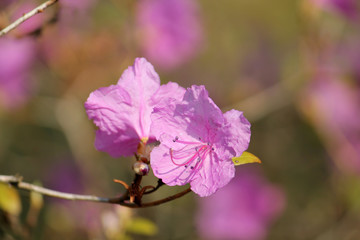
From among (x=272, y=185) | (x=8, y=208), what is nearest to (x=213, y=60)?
(x=272, y=185)

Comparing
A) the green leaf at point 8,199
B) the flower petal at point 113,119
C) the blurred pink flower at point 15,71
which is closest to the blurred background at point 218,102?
the blurred pink flower at point 15,71

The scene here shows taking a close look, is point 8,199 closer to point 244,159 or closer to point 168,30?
point 244,159

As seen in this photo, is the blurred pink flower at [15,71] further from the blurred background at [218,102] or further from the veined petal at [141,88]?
the veined petal at [141,88]

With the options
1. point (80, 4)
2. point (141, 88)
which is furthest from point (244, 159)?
point (80, 4)

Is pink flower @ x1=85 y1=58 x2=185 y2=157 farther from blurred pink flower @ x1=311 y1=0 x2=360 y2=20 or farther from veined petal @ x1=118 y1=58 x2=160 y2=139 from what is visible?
blurred pink flower @ x1=311 y1=0 x2=360 y2=20

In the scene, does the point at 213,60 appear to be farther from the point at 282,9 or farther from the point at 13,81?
the point at 13,81

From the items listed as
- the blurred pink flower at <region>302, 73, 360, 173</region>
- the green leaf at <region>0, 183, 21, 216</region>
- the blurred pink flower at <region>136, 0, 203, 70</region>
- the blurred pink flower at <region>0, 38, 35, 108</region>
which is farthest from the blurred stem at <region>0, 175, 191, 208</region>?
the blurred pink flower at <region>302, 73, 360, 173</region>

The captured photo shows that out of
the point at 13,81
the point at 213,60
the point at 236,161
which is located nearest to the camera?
the point at 236,161
